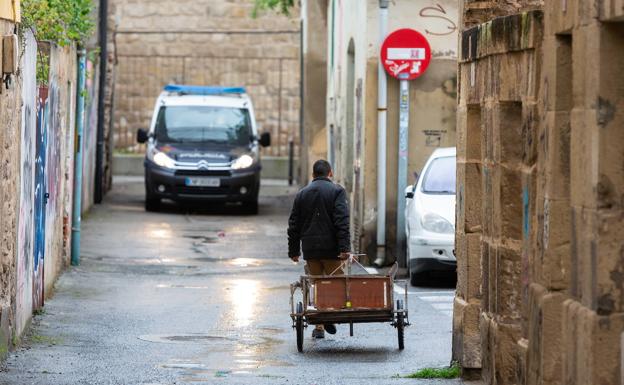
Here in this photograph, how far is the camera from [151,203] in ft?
96.3

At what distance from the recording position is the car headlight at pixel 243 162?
29.3m

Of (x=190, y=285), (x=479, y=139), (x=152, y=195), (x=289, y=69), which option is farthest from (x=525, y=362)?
(x=289, y=69)

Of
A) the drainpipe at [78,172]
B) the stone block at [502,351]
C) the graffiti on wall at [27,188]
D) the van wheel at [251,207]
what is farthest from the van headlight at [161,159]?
the stone block at [502,351]

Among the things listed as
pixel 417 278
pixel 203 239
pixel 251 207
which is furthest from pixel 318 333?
pixel 251 207

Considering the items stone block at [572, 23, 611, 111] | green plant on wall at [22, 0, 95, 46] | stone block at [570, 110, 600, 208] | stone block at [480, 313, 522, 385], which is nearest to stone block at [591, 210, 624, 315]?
stone block at [570, 110, 600, 208]

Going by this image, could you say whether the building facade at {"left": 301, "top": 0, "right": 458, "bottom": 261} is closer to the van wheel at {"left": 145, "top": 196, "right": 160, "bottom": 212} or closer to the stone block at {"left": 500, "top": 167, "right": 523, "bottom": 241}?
the van wheel at {"left": 145, "top": 196, "right": 160, "bottom": 212}

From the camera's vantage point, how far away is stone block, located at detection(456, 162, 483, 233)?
12055mm

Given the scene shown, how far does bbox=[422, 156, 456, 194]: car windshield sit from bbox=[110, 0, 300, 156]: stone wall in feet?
66.4

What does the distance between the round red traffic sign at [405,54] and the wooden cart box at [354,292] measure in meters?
7.98

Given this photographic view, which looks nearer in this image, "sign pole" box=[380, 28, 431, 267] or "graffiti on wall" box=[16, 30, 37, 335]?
"graffiti on wall" box=[16, 30, 37, 335]

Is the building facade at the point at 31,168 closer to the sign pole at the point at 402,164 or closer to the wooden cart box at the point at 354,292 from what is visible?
the wooden cart box at the point at 354,292

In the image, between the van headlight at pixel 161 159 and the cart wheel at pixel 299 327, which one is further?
the van headlight at pixel 161 159

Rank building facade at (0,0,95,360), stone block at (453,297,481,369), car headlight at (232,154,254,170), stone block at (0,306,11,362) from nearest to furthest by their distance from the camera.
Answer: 1. stone block at (453,297,481,369)
2. stone block at (0,306,11,362)
3. building facade at (0,0,95,360)
4. car headlight at (232,154,254,170)

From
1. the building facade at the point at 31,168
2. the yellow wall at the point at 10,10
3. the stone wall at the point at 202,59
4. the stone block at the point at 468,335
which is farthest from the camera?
the stone wall at the point at 202,59
